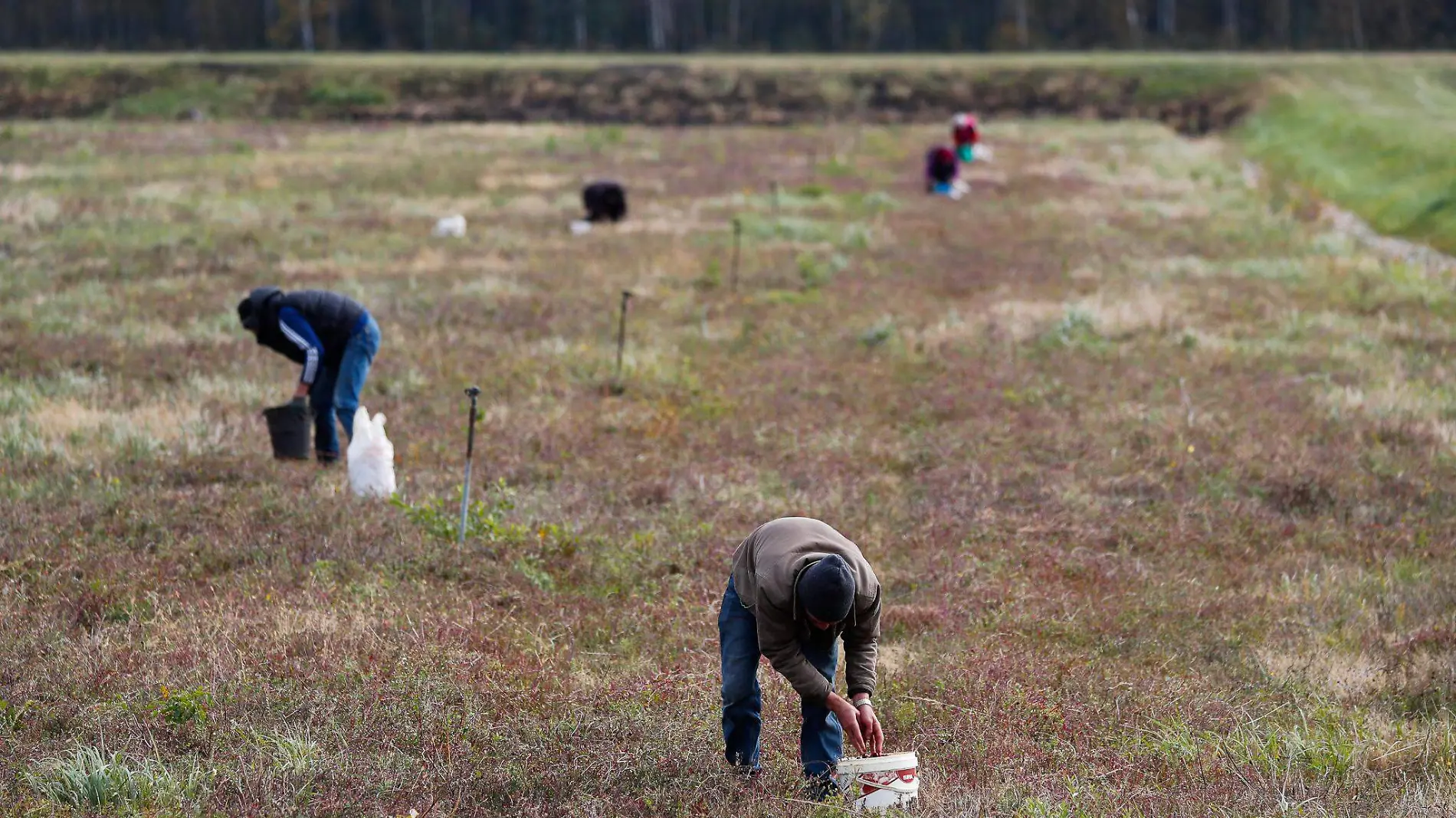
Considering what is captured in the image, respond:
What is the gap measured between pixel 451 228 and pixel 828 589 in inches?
792

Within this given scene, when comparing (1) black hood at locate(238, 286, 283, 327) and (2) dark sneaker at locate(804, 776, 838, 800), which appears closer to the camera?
(2) dark sneaker at locate(804, 776, 838, 800)

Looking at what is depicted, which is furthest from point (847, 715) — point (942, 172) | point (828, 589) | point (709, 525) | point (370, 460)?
point (942, 172)

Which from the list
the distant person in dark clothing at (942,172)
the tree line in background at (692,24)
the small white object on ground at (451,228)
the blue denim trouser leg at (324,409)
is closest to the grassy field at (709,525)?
the blue denim trouser leg at (324,409)

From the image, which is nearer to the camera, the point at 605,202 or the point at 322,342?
the point at 322,342

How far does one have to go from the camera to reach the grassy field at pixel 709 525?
590 cm

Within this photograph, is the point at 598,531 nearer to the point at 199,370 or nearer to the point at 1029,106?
the point at 199,370

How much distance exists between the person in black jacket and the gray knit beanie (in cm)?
603

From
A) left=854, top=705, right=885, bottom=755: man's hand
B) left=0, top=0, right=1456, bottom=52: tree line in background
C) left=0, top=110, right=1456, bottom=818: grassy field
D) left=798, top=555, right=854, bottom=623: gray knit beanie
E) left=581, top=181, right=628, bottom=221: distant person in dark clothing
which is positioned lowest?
left=0, top=110, right=1456, bottom=818: grassy field

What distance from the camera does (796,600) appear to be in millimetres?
4949

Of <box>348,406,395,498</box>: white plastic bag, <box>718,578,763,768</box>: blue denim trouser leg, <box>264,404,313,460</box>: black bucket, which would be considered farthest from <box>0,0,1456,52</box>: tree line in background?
<box>718,578,763,768</box>: blue denim trouser leg

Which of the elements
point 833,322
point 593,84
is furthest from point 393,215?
point 593,84

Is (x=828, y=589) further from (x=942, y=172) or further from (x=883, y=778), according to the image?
(x=942, y=172)

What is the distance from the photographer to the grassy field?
232 inches

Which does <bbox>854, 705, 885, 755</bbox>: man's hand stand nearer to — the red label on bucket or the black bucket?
the red label on bucket
